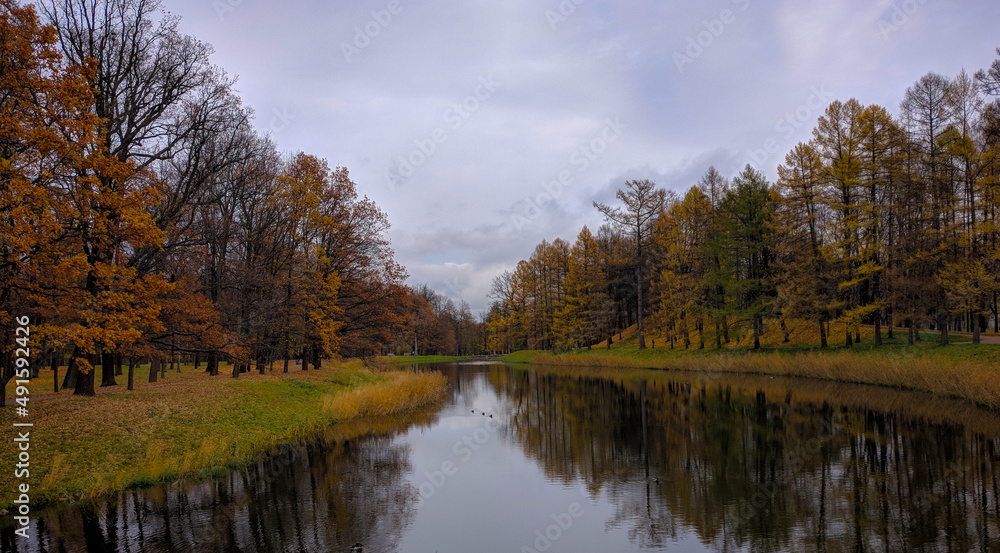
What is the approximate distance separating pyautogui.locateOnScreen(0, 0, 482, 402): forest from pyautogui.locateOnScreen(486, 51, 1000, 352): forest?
2441 centimetres

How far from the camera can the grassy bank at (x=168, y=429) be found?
11188 mm

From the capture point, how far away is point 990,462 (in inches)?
Result: 490

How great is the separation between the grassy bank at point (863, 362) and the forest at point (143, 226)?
2191cm

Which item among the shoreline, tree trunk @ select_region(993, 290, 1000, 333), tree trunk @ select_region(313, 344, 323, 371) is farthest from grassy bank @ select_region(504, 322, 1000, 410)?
tree trunk @ select_region(313, 344, 323, 371)

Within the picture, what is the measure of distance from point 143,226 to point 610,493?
13083 mm

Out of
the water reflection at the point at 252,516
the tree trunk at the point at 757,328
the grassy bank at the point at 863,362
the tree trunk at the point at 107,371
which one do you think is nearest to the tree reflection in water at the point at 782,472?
the grassy bank at the point at 863,362

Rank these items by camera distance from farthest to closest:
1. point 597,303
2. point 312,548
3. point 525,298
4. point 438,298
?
point 438,298 < point 525,298 < point 597,303 < point 312,548

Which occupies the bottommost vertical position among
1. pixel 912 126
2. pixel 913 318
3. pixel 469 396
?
pixel 469 396

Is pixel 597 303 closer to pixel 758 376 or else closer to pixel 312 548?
pixel 758 376

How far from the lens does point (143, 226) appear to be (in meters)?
13.4

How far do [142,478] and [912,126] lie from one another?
140ft

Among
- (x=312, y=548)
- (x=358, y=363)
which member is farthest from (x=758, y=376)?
(x=312, y=548)

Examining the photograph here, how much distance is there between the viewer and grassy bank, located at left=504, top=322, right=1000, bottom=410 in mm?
20172

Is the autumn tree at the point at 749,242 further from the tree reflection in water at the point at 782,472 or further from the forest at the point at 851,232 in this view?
the tree reflection in water at the point at 782,472
